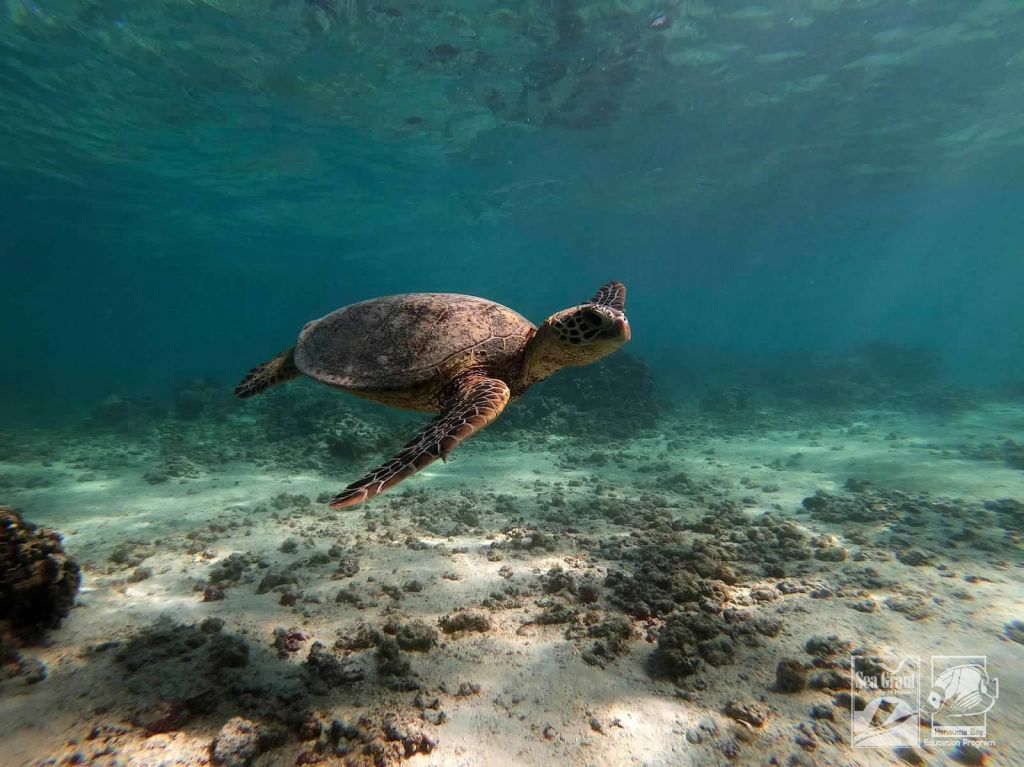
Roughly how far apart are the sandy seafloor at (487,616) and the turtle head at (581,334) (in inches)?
102

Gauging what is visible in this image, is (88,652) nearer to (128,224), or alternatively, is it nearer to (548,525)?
(548,525)

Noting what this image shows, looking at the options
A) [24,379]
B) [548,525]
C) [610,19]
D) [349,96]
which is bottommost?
[548,525]

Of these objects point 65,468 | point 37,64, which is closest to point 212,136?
point 37,64

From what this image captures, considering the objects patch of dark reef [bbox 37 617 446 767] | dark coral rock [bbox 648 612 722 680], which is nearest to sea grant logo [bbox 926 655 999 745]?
dark coral rock [bbox 648 612 722 680]

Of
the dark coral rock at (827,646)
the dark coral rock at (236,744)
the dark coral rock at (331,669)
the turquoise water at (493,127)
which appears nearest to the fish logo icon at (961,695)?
the dark coral rock at (827,646)

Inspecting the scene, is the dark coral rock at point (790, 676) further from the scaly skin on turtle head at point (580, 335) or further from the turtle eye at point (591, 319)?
the turtle eye at point (591, 319)

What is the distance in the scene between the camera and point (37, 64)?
16.5 m

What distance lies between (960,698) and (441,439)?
440 cm

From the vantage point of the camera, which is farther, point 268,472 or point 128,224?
point 128,224

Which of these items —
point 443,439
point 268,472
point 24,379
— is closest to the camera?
point 443,439

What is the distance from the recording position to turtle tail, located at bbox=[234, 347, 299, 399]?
6379 millimetres

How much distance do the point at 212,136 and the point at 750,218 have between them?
4139cm

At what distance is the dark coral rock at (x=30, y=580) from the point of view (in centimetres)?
358

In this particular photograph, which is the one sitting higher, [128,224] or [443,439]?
[128,224]
